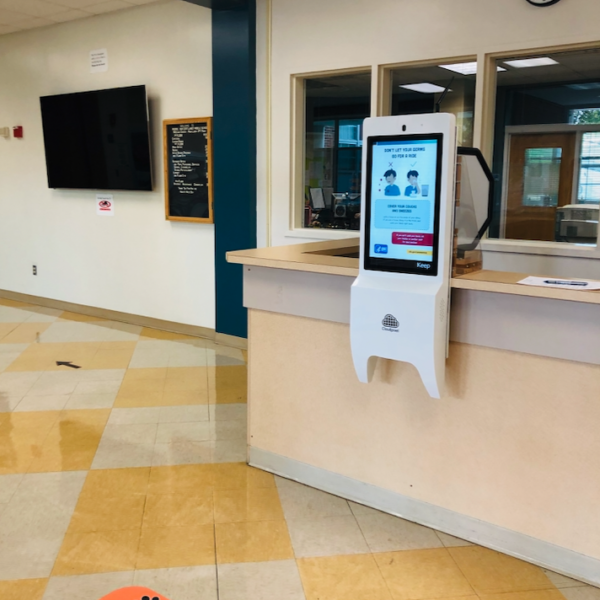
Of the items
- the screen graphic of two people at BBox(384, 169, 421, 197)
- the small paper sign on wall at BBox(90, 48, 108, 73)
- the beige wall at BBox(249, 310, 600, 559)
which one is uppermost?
the small paper sign on wall at BBox(90, 48, 108, 73)

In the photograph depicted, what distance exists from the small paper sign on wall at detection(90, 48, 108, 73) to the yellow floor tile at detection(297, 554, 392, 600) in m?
A: 4.98

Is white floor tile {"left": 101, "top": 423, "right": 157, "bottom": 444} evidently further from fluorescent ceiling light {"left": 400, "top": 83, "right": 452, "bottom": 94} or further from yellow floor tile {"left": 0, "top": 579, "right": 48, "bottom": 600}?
fluorescent ceiling light {"left": 400, "top": 83, "right": 452, "bottom": 94}

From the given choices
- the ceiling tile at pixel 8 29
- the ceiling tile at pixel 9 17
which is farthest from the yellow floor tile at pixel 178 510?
the ceiling tile at pixel 8 29

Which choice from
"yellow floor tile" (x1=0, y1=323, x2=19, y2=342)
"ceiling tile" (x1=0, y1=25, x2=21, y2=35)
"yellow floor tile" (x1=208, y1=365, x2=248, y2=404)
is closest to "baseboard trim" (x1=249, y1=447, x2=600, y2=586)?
"yellow floor tile" (x1=208, y1=365, x2=248, y2=404)

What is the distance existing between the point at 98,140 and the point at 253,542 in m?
4.51

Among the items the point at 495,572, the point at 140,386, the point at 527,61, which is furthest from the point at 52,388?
the point at 527,61

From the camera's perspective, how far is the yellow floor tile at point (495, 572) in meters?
2.16

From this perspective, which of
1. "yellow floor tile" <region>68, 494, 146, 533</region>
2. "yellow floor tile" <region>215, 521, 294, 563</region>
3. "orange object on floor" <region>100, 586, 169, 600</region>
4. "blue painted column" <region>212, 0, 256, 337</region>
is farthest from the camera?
"blue painted column" <region>212, 0, 256, 337</region>

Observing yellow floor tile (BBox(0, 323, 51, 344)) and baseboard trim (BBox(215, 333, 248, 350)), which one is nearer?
baseboard trim (BBox(215, 333, 248, 350))

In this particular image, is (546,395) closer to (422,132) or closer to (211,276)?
(422,132)

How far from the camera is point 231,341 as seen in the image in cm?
530

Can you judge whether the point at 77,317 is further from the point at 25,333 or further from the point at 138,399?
the point at 138,399

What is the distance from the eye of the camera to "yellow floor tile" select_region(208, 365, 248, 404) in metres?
4.03

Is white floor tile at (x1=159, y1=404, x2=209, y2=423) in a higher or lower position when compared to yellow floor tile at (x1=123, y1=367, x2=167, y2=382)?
lower
